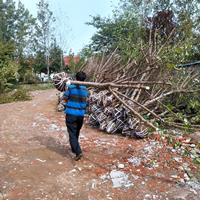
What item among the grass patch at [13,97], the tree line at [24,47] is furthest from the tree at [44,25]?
the grass patch at [13,97]

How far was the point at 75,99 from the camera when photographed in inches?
193

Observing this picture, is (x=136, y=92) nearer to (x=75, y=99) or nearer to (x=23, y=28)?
(x=75, y=99)

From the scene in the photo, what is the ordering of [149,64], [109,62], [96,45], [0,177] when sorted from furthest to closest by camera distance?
[96,45] → [109,62] → [149,64] → [0,177]

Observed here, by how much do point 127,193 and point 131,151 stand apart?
146 centimetres

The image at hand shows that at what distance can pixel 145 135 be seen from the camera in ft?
20.3

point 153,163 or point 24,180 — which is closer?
point 24,180

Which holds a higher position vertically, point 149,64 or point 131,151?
point 149,64

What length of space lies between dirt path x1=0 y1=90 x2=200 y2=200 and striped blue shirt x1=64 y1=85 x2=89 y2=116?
740mm

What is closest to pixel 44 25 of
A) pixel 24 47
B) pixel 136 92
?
pixel 24 47

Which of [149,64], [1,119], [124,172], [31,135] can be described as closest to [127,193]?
[124,172]

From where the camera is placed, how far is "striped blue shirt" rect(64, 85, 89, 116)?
489 centimetres

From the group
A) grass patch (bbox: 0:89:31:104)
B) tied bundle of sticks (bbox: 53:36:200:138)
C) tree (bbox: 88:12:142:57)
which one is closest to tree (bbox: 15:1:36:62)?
tree (bbox: 88:12:142:57)

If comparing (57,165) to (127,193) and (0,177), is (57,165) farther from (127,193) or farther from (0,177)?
(127,193)

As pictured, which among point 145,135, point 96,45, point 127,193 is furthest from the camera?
point 96,45
